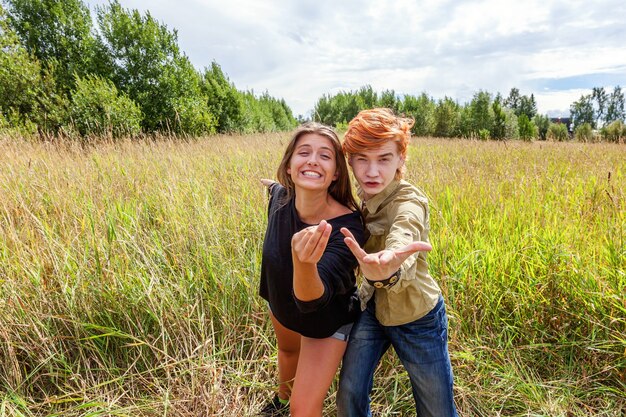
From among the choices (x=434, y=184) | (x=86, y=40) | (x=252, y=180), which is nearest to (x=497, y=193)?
(x=434, y=184)

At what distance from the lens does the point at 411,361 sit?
1.25m

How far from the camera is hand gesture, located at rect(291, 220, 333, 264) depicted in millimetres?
945

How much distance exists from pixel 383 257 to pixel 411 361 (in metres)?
0.58

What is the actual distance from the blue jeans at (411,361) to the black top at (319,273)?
11 centimetres

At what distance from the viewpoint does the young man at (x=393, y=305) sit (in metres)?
1.21

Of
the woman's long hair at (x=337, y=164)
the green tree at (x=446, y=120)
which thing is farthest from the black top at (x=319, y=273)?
the green tree at (x=446, y=120)

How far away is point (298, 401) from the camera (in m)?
1.28

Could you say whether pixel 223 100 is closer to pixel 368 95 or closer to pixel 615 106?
pixel 368 95

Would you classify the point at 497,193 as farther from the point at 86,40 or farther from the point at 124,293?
the point at 86,40

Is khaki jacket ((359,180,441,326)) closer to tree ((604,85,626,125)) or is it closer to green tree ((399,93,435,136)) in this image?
green tree ((399,93,435,136))

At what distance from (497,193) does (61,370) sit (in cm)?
323

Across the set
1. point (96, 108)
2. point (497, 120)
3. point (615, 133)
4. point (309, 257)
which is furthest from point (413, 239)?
point (497, 120)

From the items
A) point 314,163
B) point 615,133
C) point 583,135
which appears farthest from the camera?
point 615,133

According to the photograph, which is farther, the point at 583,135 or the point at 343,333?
the point at 583,135
